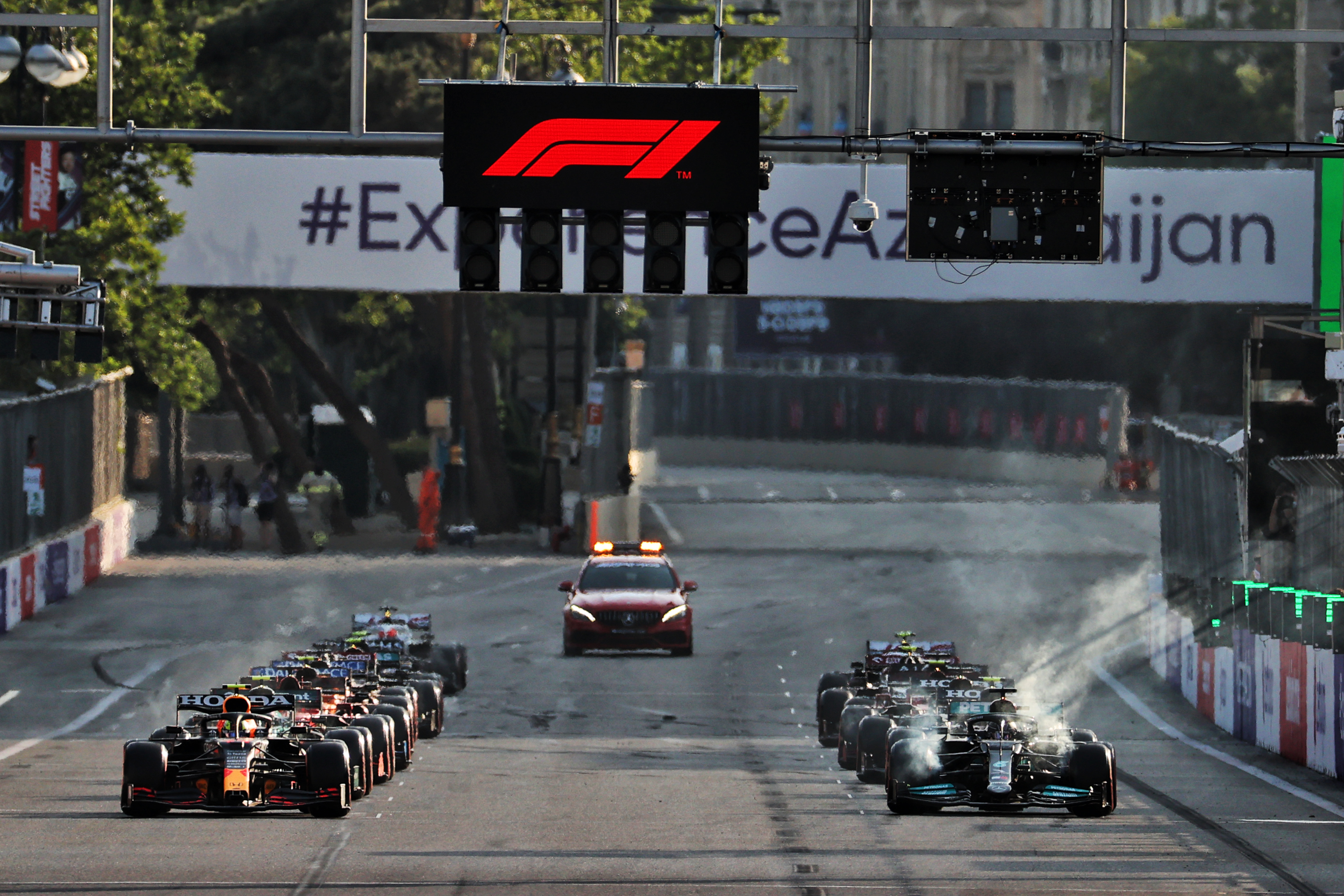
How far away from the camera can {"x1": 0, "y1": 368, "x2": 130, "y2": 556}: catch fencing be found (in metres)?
36.1

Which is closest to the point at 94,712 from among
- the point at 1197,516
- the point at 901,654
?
the point at 901,654

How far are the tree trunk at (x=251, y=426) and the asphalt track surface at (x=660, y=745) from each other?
2350 mm

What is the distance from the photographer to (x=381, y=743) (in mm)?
20734

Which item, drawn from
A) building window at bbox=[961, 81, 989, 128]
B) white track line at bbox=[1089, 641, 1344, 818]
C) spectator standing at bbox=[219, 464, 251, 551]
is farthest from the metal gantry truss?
building window at bbox=[961, 81, 989, 128]

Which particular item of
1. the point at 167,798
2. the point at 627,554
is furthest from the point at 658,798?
the point at 627,554

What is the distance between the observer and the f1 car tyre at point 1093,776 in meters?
18.0

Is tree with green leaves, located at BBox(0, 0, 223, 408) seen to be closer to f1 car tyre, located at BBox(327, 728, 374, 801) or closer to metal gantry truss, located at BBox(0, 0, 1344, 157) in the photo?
metal gantry truss, located at BBox(0, 0, 1344, 157)

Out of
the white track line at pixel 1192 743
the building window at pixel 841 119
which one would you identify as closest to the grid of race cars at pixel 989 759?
the white track line at pixel 1192 743

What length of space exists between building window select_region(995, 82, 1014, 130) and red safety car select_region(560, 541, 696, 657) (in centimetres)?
8251

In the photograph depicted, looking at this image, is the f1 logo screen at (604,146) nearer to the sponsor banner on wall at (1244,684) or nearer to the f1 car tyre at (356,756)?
the f1 car tyre at (356,756)

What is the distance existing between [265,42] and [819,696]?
32301 millimetres

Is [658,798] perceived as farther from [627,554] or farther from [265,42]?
[265,42]

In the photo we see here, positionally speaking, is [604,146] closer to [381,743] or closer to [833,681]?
[381,743]

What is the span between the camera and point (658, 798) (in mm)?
20609
